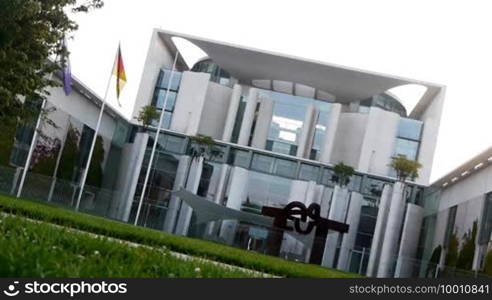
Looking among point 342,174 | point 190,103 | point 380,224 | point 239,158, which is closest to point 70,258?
point 380,224

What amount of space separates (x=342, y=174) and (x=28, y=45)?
3463cm

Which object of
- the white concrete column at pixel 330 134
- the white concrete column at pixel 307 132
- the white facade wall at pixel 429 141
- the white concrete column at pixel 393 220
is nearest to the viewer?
the white concrete column at pixel 393 220

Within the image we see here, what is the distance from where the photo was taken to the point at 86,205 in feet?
120

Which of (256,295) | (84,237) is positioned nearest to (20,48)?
(84,237)

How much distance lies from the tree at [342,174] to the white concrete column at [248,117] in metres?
8.92

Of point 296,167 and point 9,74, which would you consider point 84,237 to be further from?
point 296,167

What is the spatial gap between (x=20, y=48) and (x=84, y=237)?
12434mm

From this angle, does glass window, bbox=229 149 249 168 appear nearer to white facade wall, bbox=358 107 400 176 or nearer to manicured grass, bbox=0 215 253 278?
white facade wall, bbox=358 107 400 176

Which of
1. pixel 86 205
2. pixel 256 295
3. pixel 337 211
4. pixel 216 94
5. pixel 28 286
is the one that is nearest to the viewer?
pixel 28 286

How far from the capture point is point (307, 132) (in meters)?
55.1

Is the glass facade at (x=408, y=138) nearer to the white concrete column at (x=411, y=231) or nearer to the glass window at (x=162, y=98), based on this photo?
the white concrete column at (x=411, y=231)

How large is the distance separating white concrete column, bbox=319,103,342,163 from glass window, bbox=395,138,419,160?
559 cm

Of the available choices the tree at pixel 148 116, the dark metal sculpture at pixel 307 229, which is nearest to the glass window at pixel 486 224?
the dark metal sculpture at pixel 307 229

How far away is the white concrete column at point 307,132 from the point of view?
5490 cm
